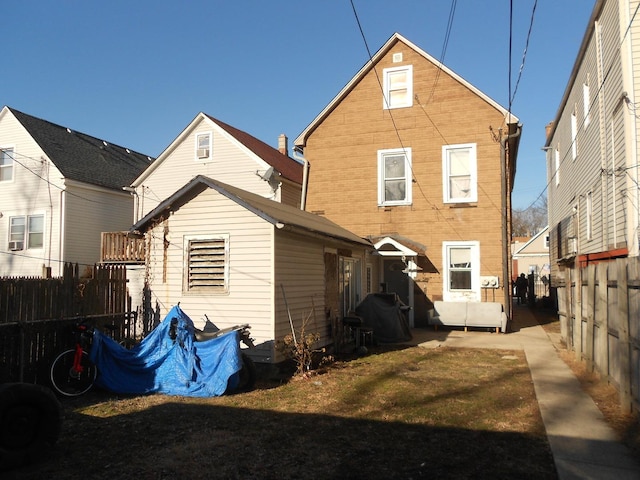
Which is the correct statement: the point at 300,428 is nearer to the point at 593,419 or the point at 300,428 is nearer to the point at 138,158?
the point at 593,419

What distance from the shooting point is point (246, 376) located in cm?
868

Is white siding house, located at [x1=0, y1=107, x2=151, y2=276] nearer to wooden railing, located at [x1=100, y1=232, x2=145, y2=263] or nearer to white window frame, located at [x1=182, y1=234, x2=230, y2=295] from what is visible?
wooden railing, located at [x1=100, y1=232, x2=145, y2=263]

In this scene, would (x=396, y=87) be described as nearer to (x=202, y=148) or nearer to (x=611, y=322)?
(x=202, y=148)

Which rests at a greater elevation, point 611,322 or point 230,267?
point 230,267

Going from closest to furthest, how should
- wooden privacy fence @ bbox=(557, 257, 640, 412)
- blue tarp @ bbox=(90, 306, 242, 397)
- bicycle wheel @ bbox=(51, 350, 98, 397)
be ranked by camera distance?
wooden privacy fence @ bbox=(557, 257, 640, 412)
bicycle wheel @ bbox=(51, 350, 98, 397)
blue tarp @ bbox=(90, 306, 242, 397)

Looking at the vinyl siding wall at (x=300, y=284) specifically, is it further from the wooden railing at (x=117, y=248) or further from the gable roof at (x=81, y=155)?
the gable roof at (x=81, y=155)

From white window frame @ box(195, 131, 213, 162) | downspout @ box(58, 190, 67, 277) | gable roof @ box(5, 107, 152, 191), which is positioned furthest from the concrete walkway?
gable roof @ box(5, 107, 152, 191)

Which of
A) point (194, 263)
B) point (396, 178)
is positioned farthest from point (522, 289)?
point (194, 263)

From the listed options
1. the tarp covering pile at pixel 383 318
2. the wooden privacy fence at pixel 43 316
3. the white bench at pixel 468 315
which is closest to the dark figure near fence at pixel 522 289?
the white bench at pixel 468 315

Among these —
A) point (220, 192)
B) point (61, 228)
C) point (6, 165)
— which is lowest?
point (220, 192)

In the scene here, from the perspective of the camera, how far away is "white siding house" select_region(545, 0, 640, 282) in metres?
11.0

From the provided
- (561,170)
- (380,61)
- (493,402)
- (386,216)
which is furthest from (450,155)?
(493,402)

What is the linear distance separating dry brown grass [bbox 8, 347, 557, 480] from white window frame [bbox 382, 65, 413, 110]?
11648 millimetres

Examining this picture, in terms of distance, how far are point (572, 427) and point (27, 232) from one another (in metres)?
23.5
